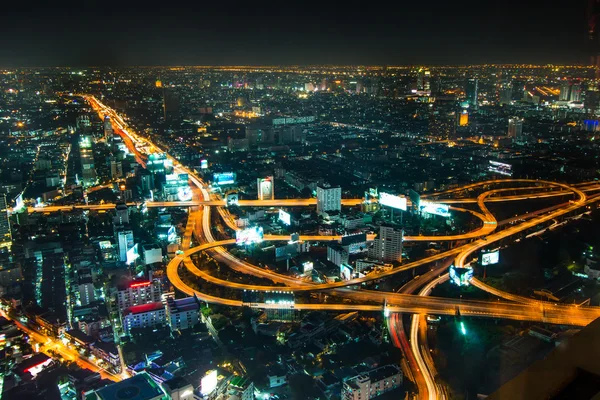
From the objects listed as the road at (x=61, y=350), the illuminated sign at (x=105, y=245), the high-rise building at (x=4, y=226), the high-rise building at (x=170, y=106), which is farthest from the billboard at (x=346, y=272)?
the high-rise building at (x=170, y=106)

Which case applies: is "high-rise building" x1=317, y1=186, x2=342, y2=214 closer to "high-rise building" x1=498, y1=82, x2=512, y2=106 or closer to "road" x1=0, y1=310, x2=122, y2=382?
"road" x1=0, y1=310, x2=122, y2=382

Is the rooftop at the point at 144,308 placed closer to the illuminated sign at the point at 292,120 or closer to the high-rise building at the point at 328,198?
the high-rise building at the point at 328,198

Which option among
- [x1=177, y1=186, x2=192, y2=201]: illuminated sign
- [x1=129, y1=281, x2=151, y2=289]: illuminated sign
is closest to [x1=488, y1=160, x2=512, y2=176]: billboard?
[x1=177, y1=186, x2=192, y2=201]: illuminated sign

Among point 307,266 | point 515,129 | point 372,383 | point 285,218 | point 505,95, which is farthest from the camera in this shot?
point 505,95

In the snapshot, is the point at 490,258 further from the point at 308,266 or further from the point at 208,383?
the point at 208,383

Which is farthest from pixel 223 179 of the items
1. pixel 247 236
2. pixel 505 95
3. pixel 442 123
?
pixel 505 95

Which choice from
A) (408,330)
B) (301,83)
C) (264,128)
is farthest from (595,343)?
(301,83)

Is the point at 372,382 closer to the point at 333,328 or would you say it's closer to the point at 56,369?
the point at 333,328
